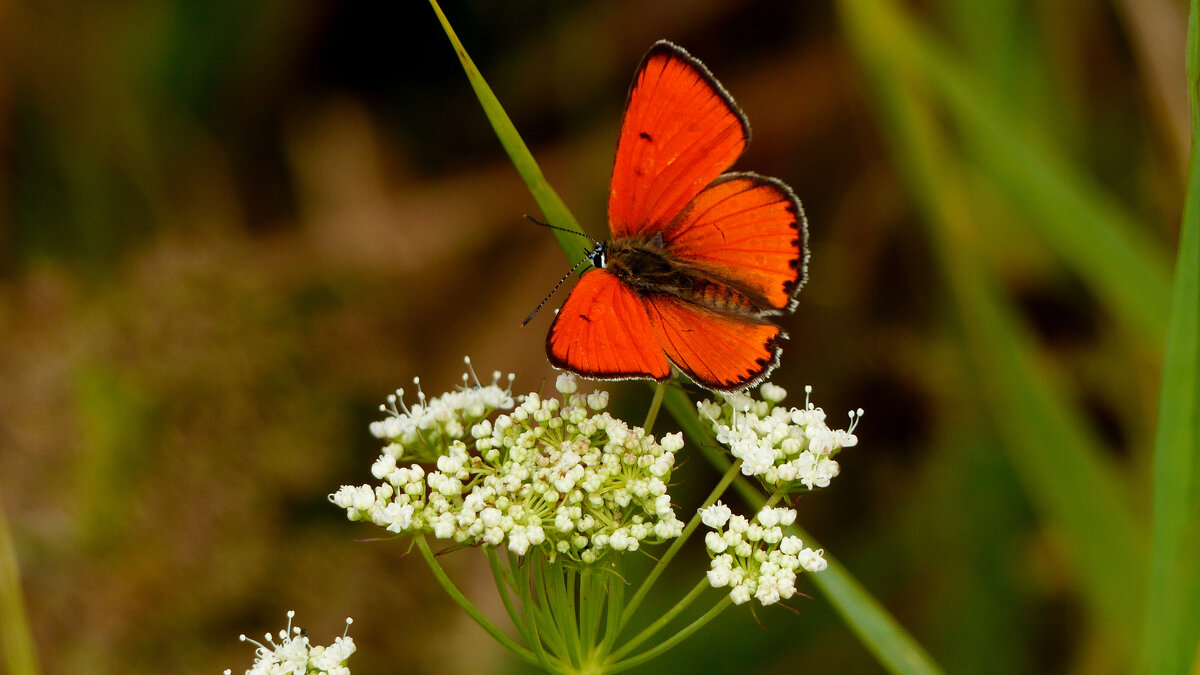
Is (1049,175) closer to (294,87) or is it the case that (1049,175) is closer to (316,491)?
(316,491)

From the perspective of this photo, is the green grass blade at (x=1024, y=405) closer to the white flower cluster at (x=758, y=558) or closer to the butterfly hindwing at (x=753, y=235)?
the butterfly hindwing at (x=753, y=235)

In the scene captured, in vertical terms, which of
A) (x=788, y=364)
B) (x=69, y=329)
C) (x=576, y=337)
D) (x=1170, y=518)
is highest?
(x=69, y=329)

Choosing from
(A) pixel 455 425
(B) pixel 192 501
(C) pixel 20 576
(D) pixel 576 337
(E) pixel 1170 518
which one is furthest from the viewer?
(B) pixel 192 501

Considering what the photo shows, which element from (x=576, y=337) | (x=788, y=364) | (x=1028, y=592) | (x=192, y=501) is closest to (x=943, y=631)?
(x=1028, y=592)

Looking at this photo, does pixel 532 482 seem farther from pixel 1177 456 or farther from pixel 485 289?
pixel 485 289

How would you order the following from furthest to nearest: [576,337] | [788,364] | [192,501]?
1. [788,364]
2. [192,501]
3. [576,337]

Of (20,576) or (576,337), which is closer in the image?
(576,337)

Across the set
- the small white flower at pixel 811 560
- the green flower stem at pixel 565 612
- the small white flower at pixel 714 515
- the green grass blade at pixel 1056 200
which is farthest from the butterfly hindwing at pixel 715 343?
the green grass blade at pixel 1056 200
